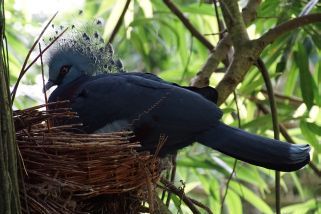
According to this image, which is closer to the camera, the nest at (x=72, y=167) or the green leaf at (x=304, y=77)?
the nest at (x=72, y=167)

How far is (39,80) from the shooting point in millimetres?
2324

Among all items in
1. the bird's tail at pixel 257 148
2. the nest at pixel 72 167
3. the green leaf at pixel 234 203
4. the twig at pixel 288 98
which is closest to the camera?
the nest at pixel 72 167

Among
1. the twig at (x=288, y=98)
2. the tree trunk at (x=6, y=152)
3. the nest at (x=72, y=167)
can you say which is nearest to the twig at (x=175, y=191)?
the nest at (x=72, y=167)

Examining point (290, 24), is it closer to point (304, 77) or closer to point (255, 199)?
point (304, 77)

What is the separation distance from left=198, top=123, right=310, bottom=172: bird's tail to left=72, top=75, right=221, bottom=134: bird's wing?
0.04 m

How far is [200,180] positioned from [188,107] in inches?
45.7

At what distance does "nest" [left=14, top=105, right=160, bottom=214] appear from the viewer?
4.93ft

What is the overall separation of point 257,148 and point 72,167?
1.51ft

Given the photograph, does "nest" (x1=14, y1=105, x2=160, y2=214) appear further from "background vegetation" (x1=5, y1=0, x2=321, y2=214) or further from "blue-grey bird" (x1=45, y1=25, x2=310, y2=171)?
"background vegetation" (x1=5, y1=0, x2=321, y2=214)

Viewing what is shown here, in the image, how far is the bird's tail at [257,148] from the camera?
1.68 m

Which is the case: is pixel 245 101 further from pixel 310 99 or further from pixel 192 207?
pixel 192 207

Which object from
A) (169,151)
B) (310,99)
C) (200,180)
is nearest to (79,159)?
(169,151)

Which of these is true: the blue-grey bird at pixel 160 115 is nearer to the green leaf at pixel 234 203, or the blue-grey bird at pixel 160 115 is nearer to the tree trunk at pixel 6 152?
the tree trunk at pixel 6 152

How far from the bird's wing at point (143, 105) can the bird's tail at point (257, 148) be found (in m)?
0.04
